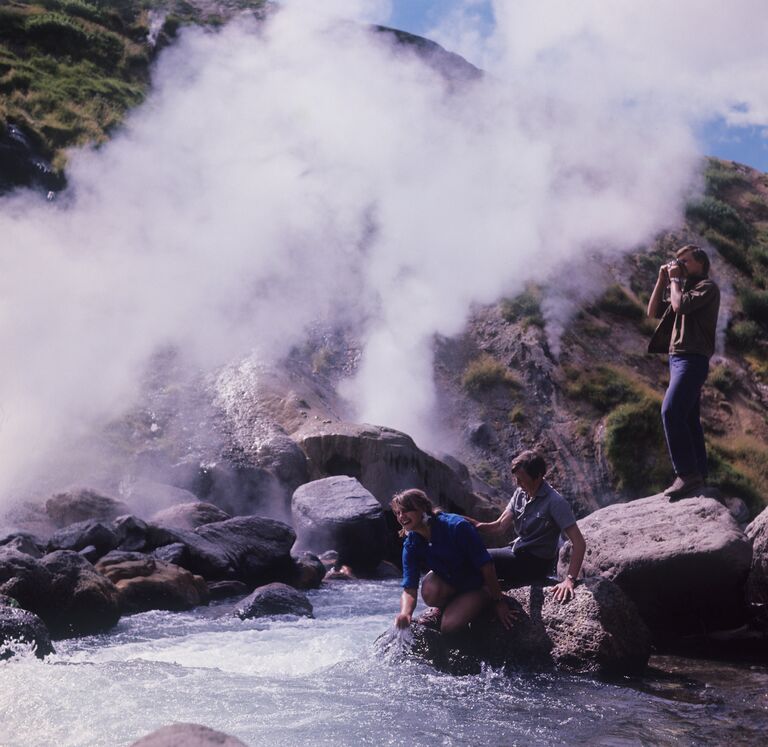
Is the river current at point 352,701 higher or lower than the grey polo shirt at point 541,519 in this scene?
lower

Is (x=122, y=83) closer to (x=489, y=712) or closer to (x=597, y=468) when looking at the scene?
(x=597, y=468)

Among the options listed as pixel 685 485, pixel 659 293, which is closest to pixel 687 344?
pixel 659 293

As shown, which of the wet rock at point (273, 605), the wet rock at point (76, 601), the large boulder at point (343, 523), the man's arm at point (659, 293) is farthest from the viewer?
the large boulder at point (343, 523)

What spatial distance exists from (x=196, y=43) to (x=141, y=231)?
43.3 ft

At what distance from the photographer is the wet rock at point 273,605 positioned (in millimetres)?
8586

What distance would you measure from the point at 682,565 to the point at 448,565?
172 centimetres

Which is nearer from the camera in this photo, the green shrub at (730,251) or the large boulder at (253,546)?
the large boulder at (253,546)

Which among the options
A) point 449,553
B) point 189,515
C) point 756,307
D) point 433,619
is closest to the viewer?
point 449,553

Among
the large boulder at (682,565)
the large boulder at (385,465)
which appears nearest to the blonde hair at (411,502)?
the large boulder at (682,565)

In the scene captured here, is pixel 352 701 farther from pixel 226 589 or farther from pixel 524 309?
pixel 524 309

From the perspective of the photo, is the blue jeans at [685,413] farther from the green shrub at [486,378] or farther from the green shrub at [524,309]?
the green shrub at [524,309]

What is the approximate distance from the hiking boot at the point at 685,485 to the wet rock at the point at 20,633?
440 centimetres

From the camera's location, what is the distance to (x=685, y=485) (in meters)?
6.79

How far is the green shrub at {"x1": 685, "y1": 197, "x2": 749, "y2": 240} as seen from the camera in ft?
92.8
